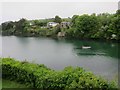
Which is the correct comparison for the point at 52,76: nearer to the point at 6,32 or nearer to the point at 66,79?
the point at 66,79

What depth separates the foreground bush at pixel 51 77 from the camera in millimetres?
13820

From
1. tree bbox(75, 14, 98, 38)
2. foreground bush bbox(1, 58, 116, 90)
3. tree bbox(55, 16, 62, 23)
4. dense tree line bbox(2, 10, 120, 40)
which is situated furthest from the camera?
→ tree bbox(55, 16, 62, 23)

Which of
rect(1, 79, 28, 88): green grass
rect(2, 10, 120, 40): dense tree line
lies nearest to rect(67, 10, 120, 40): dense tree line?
rect(2, 10, 120, 40): dense tree line

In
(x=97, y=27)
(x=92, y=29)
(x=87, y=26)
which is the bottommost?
(x=92, y=29)

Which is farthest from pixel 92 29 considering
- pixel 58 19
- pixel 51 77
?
pixel 51 77

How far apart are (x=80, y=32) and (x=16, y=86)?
183 ft

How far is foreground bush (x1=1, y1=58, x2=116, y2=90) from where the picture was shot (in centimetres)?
1382

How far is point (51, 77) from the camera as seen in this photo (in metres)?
15.9

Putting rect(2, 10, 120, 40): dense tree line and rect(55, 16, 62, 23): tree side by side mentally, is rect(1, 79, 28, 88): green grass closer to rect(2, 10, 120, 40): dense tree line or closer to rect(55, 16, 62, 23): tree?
rect(2, 10, 120, 40): dense tree line

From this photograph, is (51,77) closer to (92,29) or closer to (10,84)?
(10,84)

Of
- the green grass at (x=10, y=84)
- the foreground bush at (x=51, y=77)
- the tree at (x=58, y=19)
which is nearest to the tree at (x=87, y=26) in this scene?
the tree at (x=58, y=19)

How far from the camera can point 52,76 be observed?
52.0ft

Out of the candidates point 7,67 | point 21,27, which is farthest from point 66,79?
point 21,27

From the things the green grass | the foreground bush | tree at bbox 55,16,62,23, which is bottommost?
the green grass
